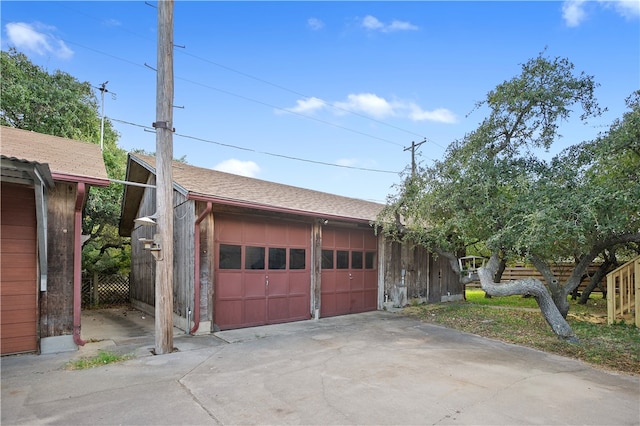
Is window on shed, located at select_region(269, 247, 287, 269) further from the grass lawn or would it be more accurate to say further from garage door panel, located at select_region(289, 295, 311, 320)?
the grass lawn

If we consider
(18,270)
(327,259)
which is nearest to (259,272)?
(327,259)

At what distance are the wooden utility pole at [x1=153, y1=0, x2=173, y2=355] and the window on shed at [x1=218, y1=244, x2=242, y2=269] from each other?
1860 mm

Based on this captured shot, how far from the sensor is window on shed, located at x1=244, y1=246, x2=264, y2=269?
7.60 meters

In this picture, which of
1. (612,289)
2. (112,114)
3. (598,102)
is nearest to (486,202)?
(598,102)

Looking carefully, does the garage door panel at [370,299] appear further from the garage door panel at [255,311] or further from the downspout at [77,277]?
the downspout at [77,277]

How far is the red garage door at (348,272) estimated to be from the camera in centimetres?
907

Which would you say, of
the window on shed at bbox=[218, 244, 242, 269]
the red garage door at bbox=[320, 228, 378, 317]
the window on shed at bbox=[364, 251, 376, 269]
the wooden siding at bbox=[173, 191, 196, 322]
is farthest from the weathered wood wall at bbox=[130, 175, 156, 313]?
the window on shed at bbox=[364, 251, 376, 269]

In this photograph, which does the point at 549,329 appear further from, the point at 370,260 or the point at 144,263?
the point at 144,263

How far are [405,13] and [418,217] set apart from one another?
5755mm

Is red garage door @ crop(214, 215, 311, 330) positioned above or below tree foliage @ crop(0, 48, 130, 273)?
below

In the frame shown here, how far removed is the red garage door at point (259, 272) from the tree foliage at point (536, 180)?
321cm

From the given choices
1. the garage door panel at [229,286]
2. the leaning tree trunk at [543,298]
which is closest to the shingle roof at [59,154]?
the garage door panel at [229,286]

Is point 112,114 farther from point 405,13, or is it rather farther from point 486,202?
point 486,202

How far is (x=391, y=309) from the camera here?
10375 mm
